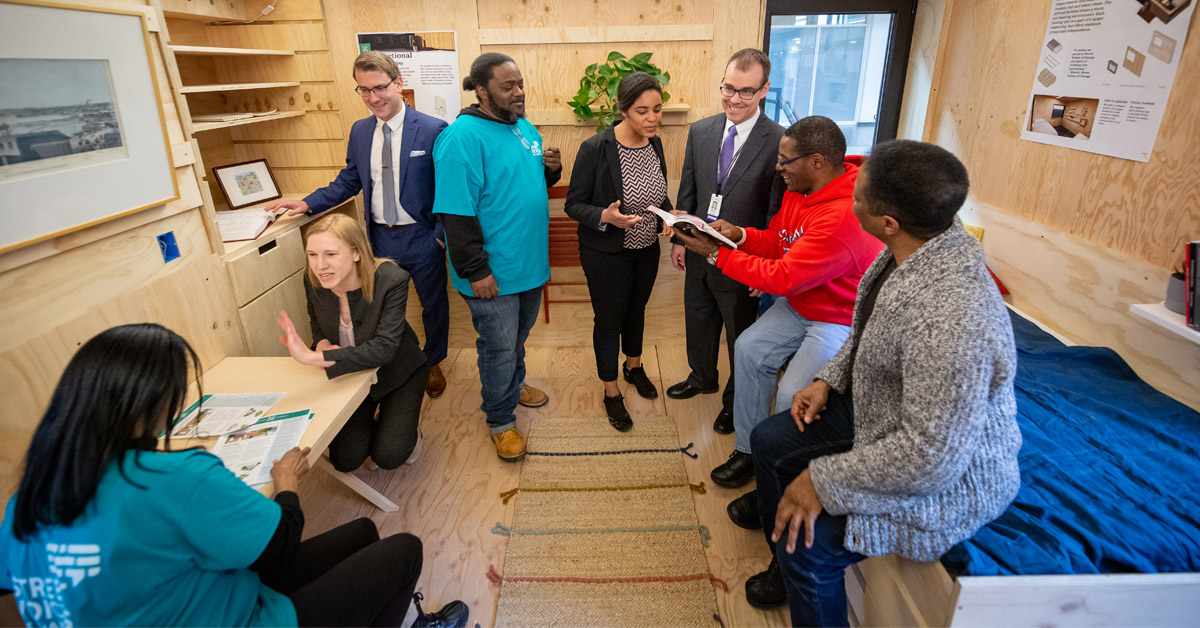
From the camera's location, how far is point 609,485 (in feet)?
7.84

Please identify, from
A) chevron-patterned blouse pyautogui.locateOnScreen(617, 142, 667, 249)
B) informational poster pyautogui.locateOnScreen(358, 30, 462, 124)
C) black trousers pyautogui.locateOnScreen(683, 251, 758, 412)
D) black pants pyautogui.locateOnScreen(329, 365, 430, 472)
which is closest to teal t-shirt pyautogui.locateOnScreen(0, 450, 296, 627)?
black pants pyautogui.locateOnScreen(329, 365, 430, 472)

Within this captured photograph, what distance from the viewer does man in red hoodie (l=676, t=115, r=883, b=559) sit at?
191cm

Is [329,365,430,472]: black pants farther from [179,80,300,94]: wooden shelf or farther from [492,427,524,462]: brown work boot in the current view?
[179,80,300,94]: wooden shelf

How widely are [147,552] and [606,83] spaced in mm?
2718

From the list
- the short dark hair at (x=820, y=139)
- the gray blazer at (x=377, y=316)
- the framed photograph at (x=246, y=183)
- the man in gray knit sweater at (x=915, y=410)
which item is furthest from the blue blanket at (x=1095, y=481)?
the framed photograph at (x=246, y=183)

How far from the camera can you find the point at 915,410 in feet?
4.01

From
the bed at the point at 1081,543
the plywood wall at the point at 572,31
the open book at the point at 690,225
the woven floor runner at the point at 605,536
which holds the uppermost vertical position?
the plywood wall at the point at 572,31

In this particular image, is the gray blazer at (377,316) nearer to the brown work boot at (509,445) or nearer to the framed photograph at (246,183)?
the brown work boot at (509,445)

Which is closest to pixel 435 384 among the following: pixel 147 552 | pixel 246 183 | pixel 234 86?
pixel 246 183

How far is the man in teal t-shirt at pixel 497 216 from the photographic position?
2145 millimetres

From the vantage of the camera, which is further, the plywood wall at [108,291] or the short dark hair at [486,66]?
the short dark hair at [486,66]

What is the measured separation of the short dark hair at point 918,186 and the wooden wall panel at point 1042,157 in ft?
3.76

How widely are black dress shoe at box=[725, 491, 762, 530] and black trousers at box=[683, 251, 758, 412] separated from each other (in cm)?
58

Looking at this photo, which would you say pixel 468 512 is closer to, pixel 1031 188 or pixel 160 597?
pixel 160 597
